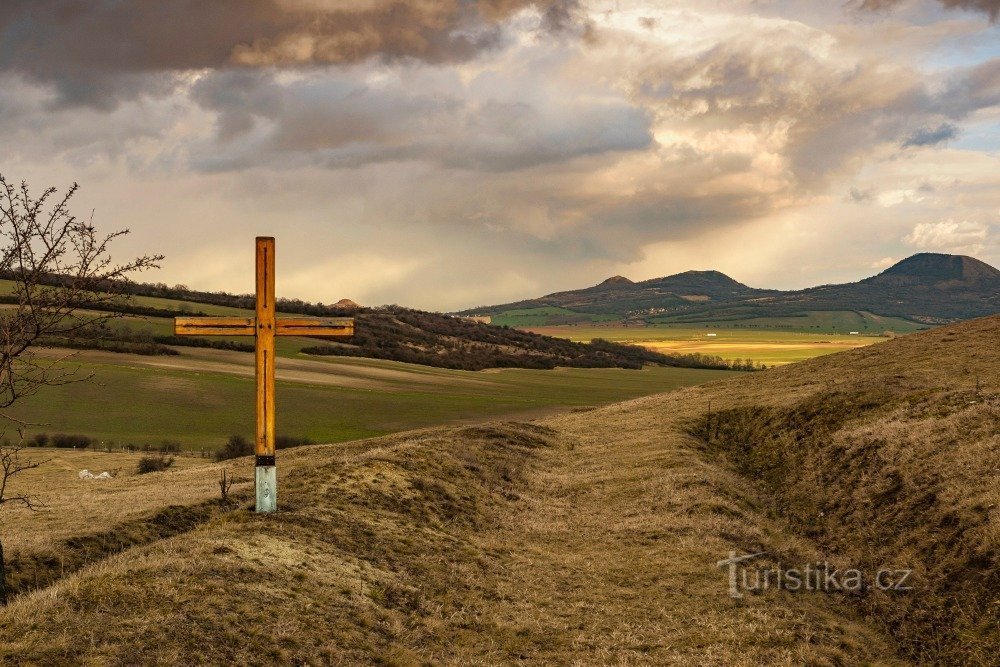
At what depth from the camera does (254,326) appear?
1970cm

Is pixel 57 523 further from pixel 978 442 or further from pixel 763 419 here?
pixel 763 419

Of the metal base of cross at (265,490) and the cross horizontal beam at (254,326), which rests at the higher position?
the cross horizontal beam at (254,326)

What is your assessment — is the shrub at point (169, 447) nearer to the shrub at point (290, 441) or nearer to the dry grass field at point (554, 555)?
the shrub at point (290, 441)

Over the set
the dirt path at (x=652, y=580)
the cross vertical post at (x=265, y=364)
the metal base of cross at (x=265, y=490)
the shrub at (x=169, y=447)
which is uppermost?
the cross vertical post at (x=265, y=364)

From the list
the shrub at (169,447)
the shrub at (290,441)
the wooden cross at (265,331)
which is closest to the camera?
the wooden cross at (265,331)

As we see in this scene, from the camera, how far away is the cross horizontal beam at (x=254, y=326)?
773 inches

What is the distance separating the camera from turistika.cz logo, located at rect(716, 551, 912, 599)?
1711 cm

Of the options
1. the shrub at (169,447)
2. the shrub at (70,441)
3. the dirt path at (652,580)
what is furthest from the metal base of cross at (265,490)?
the shrub at (70,441)

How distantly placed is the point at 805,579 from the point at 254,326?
15.6 metres

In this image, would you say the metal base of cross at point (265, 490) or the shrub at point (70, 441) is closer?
the metal base of cross at point (265, 490)

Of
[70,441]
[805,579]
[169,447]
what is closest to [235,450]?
[169,447]

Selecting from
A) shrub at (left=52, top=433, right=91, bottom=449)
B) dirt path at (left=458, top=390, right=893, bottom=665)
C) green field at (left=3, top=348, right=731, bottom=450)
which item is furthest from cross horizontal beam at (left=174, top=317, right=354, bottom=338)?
shrub at (left=52, top=433, right=91, bottom=449)

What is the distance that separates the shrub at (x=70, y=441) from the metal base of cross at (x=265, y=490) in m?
54.3

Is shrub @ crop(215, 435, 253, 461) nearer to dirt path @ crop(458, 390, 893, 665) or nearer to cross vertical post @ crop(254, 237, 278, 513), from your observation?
dirt path @ crop(458, 390, 893, 665)
